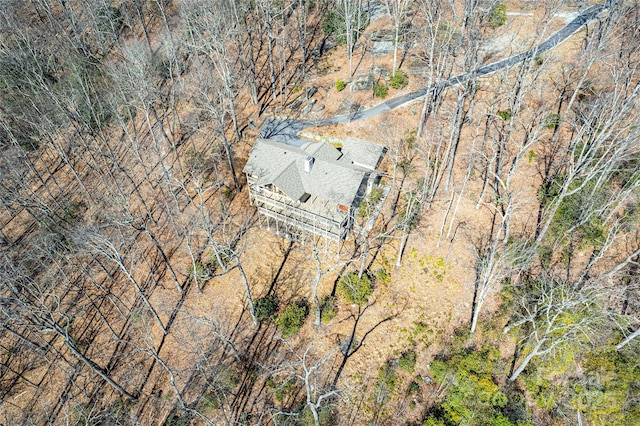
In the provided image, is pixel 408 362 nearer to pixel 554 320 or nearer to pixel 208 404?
pixel 554 320

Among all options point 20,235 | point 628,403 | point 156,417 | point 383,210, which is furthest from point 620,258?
point 20,235

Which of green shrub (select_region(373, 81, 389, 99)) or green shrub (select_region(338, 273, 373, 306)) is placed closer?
green shrub (select_region(338, 273, 373, 306))

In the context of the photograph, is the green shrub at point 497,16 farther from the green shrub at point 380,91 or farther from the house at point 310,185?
the house at point 310,185

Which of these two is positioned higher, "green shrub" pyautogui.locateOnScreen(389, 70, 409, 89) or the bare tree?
"green shrub" pyautogui.locateOnScreen(389, 70, 409, 89)

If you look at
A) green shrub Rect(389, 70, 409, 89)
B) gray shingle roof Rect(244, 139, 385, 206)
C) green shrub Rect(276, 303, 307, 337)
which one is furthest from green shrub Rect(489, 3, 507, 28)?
green shrub Rect(276, 303, 307, 337)

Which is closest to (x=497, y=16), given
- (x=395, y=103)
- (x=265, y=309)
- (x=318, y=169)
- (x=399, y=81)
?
(x=399, y=81)

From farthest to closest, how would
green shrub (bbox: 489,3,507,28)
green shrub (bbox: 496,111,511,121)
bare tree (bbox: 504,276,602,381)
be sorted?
green shrub (bbox: 489,3,507,28) < green shrub (bbox: 496,111,511,121) < bare tree (bbox: 504,276,602,381)

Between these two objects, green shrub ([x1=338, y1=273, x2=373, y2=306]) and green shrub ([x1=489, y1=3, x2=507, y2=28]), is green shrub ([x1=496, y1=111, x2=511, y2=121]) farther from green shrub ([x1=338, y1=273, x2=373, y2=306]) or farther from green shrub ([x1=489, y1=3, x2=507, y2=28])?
green shrub ([x1=338, y1=273, x2=373, y2=306])

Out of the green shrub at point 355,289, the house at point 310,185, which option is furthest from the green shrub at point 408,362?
the house at point 310,185

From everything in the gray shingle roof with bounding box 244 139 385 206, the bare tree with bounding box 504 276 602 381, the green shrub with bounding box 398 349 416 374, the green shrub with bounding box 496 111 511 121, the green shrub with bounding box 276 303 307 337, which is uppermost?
the green shrub with bounding box 496 111 511 121
